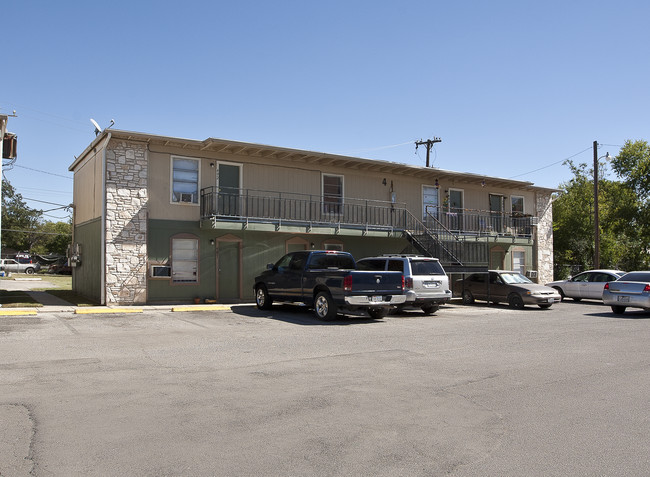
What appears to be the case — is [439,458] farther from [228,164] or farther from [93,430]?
[228,164]

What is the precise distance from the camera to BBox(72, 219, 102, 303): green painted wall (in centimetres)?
1928

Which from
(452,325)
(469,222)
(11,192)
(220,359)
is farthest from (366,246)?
(11,192)

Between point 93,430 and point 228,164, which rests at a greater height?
point 228,164

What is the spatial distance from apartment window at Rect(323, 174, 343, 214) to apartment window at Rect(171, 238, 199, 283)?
5841 millimetres

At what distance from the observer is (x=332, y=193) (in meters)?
22.9

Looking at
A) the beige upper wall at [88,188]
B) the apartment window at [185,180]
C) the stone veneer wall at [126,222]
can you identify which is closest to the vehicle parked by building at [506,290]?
the apartment window at [185,180]

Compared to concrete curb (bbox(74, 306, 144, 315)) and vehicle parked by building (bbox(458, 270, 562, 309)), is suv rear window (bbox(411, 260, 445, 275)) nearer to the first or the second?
vehicle parked by building (bbox(458, 270, 562, 309))

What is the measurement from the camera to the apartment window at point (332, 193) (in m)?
22.6

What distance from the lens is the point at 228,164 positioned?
20203 millimetres

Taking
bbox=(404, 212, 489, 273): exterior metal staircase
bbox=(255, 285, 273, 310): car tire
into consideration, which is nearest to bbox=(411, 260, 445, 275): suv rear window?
bbox=(404, 212, 489, 273): exterior metal staircase

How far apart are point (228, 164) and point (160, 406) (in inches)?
592

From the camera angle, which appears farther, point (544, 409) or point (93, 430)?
point (544, 409)

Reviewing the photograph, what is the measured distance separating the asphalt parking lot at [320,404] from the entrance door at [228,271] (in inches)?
304

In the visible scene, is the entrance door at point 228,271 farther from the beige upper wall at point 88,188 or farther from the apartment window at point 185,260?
the beige upper wall at point 88,188
